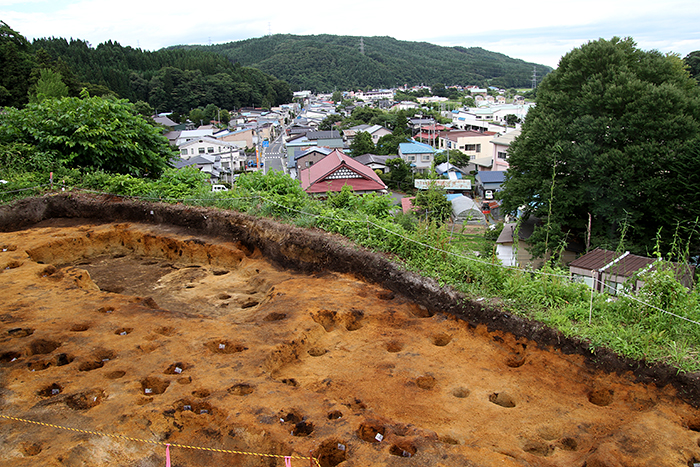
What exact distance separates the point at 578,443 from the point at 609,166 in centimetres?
1308

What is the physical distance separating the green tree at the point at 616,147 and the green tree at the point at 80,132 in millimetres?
12662

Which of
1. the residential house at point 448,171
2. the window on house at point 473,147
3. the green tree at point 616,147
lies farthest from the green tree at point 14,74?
the window on house at point 473,147

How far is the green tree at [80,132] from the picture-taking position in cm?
1250

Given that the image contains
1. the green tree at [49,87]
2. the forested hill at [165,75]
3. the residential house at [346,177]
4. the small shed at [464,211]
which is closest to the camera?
the residential house at [346,177]

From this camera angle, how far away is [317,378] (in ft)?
16.1

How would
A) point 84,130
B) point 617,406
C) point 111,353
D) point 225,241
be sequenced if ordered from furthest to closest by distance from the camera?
point 84,130, point 225,241, point 111,353, point 617,406

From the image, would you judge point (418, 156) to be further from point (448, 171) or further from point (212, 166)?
point (212, 166)

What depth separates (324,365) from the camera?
17.0 feet

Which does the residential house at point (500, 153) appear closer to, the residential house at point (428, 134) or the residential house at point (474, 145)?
the residential house at point (474, 145)

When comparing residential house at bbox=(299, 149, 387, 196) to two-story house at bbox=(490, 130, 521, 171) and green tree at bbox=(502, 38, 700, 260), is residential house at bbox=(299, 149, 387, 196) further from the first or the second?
two-story house at bbox=(490, 130, 521, 171)

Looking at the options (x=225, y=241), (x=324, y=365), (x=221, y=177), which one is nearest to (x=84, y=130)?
(x=225, y=241)

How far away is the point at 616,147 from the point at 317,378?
14505 millimetres

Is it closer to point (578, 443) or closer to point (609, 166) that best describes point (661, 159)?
point (609, 166)

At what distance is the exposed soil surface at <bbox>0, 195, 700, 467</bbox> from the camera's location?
3.82m
